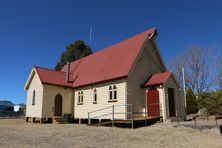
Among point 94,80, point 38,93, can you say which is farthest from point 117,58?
point 38,93

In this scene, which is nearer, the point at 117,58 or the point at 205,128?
the point at 205,128

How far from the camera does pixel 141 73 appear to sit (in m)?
21.8

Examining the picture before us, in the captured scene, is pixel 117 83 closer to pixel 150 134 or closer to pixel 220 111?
pixel 150 134

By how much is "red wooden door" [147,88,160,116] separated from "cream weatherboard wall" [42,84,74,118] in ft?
33.7

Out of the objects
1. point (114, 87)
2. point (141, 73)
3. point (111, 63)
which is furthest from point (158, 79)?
point (111, 63)

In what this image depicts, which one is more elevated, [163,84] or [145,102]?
[163,84]

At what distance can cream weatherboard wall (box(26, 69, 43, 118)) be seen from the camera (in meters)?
25.8

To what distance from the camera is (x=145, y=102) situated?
69.2 ft

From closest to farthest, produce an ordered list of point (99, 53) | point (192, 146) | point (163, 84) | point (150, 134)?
point (192, 146), point (150, 134), point (163, 84), point (99, 53)

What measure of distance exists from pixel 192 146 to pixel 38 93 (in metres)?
19.7

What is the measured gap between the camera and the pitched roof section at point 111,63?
847 inches

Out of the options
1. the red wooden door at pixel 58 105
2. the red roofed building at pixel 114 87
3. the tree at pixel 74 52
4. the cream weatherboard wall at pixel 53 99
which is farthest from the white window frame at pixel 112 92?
the tree at pixel 74 52

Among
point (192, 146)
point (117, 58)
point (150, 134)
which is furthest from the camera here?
point (117, 58)

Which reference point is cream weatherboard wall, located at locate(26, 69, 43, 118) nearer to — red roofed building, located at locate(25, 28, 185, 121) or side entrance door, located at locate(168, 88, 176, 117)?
red roofed building, located at locate(25, 28, 185, 121)
